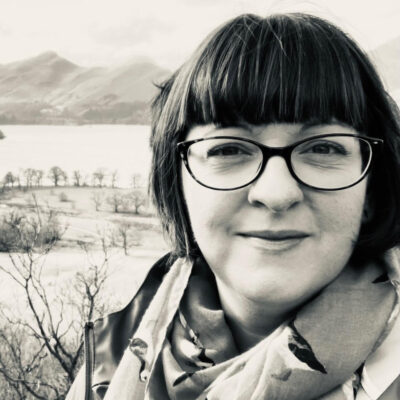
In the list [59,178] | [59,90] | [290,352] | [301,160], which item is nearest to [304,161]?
[301,160]

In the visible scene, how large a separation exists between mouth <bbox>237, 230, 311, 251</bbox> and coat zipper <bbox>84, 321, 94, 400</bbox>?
0.64 meters

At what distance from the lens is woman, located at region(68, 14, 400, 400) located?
2.67 ft

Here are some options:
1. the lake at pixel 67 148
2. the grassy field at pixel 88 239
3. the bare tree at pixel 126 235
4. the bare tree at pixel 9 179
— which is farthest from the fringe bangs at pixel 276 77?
the bare tree at pixel 9 179

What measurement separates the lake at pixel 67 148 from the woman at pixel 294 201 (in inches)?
86.6

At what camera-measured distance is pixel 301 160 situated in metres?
0.82

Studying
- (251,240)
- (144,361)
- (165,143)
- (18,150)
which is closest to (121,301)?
(18,150)

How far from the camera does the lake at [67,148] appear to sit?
3138 millimetres

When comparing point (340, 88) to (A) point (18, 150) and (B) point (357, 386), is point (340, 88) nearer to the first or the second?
(B) point (357, 386)

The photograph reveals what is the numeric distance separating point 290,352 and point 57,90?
3030mm

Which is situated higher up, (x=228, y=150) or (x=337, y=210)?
(x=228, y=150)

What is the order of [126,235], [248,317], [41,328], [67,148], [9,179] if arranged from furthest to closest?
[67,148], [9,179], [126,235], [41,328], [248,317]

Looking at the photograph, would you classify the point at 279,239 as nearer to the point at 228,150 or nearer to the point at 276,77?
the point at 228,150

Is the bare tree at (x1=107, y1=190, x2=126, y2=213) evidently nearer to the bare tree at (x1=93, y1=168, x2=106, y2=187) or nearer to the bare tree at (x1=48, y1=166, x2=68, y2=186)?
the bare tree at (x1=93, y1=168, x2=106, y2=187)

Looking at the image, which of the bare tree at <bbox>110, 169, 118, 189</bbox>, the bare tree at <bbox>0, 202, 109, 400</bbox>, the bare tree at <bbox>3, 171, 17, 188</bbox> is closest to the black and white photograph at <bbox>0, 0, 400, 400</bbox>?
the bare tree at <bbox>0, 202, 109, 400</bbox>
